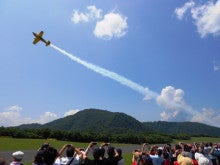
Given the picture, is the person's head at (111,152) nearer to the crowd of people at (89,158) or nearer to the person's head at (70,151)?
the crowd of people at (89,158)

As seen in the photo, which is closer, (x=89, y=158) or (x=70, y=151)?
(x=89, y=158)

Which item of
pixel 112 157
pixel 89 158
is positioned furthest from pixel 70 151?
pixel 112 157

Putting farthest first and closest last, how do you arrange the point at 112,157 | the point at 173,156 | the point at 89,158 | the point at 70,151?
the point at 173,156 < the point at 112,157 < the point at 70,151 < the point at 89,158

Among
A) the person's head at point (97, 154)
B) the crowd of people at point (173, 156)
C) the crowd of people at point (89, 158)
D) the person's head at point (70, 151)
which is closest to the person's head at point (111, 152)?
the crowd of people at point (89, 158)

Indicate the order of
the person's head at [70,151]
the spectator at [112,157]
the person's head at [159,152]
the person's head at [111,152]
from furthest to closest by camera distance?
the person's head at [159,152] → the person's head at [111,152] → the spectator at [112,157] → the person's head at [70,151]

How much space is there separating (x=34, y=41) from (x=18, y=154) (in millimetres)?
42549

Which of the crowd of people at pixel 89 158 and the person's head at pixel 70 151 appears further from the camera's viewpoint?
the person's head at pixel 70 151

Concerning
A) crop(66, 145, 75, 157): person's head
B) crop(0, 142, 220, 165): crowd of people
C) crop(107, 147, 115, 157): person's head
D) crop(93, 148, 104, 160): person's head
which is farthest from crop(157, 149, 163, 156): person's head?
crop(93, 148, 104, 160): person's head

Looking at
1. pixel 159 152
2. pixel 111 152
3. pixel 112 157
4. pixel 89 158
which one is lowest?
pixel 89 158

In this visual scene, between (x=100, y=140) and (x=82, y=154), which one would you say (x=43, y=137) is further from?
(x=82, y=154)

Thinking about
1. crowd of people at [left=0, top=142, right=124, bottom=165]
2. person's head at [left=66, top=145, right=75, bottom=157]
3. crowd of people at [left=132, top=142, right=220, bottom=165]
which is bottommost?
crowd of people at [left=0, top=142, right=124, bottom=165]

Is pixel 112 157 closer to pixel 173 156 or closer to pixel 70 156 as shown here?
pixel 70 156

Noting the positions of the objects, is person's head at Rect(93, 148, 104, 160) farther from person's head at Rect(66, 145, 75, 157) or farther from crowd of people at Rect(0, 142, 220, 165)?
person's head at Rect(66, 145, 75, 157)

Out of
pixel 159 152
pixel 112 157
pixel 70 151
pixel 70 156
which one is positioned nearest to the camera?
pixel 70 151
